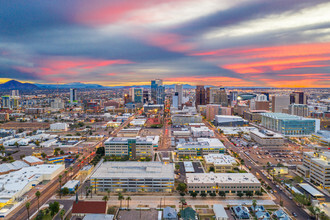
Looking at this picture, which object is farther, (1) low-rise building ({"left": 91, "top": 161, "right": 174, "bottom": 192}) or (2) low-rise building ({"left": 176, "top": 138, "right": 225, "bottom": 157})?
(2) low-rise building ({"left": 176, "top": 138, "right": 225, "bottom": 157})

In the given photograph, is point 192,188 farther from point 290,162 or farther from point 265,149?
point 265,149

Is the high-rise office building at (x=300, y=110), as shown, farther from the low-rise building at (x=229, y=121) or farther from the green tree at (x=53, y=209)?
the green tree at (x=53, y=209)

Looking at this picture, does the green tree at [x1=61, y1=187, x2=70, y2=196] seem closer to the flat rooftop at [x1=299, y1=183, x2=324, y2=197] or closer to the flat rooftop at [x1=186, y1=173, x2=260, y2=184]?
the flat rooftop at [x1=186, y1=173, x2=260, y2=184]

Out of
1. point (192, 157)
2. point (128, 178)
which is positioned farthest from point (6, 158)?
point (192, 157)

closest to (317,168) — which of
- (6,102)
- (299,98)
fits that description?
(299,98)

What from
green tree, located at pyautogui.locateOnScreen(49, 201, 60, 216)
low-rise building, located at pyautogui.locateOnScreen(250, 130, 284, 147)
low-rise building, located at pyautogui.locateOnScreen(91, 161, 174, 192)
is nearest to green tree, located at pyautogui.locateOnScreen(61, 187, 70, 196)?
low-rise building, located at pyautogui.locateOnScreen(91, 161, 174, 192)
